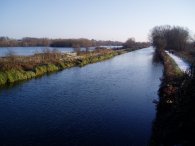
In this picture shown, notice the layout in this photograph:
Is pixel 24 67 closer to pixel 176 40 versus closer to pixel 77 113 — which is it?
pixel 77 113

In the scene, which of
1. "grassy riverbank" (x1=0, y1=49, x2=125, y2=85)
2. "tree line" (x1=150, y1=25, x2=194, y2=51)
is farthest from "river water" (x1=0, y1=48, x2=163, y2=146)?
"tree line" (x1=150, y1=25, x2=194, y2=51)

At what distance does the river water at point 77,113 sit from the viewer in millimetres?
13907

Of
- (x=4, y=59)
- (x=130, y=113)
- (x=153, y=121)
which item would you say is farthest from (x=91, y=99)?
(x=4, y=59)

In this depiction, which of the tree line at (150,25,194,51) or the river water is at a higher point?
the tree line at (150,25,194,51)

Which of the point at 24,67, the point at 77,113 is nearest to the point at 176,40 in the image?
the point at 24,67

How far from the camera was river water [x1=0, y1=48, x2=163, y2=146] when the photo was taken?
45.6 ft

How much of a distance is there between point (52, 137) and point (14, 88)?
1344cm

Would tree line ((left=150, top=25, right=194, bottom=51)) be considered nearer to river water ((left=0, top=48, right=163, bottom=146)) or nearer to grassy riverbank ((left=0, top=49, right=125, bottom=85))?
grassy riverbank ((left=0, top=49, right=125, bottom=85))

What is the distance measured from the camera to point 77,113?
58.7 feet

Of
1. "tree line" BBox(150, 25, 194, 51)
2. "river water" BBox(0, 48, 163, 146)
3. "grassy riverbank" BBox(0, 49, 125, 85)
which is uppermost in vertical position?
"tree line" BBox(150, 25, 194, 51)

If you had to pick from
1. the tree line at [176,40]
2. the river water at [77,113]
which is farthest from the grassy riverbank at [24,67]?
the tree line at [176,40]

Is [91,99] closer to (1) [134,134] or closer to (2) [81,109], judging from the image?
(2) [81,109]

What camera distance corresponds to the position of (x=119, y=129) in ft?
49.9

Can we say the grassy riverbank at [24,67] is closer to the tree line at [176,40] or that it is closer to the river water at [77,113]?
the river water at [77,113]
